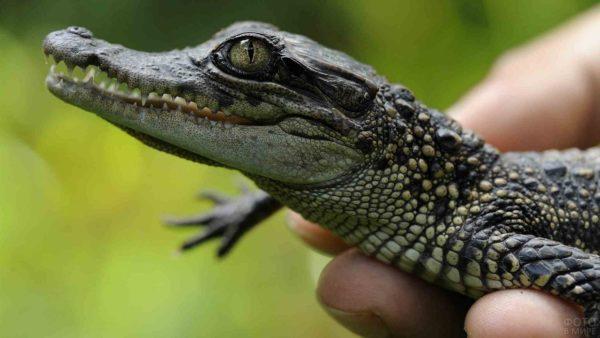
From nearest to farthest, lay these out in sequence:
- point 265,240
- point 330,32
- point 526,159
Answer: point 526,159 < point 265,240 < point 330,32

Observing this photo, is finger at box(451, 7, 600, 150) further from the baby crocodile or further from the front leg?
the front leg

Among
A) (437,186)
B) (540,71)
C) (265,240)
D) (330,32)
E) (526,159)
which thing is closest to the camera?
(437,186)

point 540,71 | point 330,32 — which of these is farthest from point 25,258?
point 330,32

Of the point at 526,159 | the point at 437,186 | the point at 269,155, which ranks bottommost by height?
the point at 269,155

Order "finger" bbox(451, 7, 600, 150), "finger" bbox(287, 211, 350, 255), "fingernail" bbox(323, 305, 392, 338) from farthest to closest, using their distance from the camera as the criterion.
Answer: "finger" bbox(451, 7, 600, 150) → "finger" bbox(287, 211, 350, 255) → "fingernail" bbox(323, 305, 392, 338)

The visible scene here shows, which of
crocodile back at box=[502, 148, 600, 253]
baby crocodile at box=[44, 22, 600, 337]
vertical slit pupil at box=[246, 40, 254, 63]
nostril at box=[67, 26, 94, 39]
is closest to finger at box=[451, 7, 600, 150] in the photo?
crocodile back at box=[502, 148, 600, 253]

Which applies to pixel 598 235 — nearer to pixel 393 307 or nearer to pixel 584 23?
pixel 393 307
